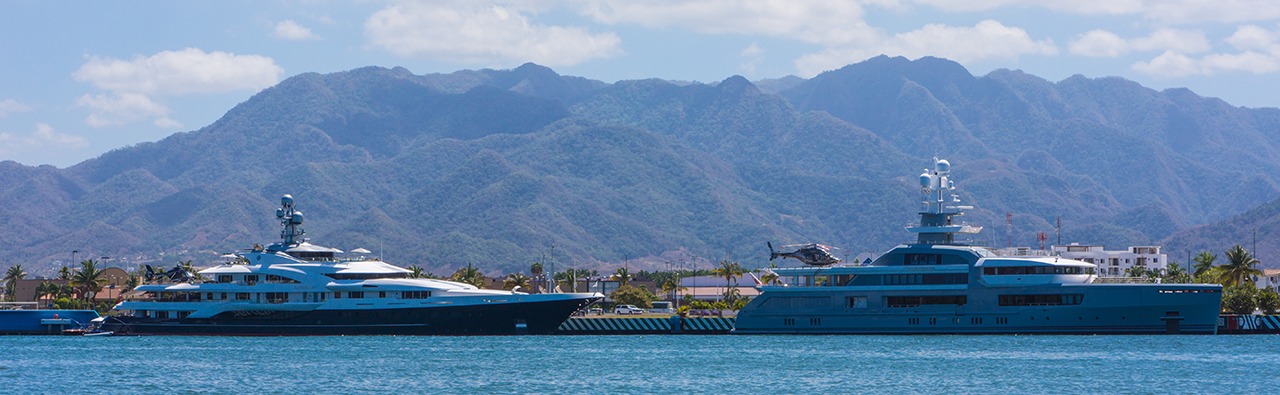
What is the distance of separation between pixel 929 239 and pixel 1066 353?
1841 centimetres

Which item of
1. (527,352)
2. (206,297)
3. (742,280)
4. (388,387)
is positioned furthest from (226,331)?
(742,280)

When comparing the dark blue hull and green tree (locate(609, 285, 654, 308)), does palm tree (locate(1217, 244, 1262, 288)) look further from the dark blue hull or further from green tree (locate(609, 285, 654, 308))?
the dark blue hull

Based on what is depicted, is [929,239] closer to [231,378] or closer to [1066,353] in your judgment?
[1066,353]

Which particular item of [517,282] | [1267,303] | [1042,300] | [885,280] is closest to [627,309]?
[517,282]

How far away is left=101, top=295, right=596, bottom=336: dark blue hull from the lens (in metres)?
96.5

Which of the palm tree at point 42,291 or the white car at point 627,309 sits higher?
the palm tree at point 42,291

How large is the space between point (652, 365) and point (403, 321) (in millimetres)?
25763

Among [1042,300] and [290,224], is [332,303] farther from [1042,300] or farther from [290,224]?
[1042,300]

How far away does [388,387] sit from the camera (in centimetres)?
6397

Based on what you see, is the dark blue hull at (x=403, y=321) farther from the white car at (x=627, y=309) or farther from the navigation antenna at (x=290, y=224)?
the white car at (x=627, y=309)

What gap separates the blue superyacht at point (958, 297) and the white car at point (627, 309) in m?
34.1

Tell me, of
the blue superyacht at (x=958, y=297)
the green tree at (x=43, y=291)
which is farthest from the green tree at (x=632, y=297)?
the green tree at (x=43, y=291)

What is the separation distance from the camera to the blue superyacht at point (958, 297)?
89.5m

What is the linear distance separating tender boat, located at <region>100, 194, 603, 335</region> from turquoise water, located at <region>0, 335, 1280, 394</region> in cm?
168
